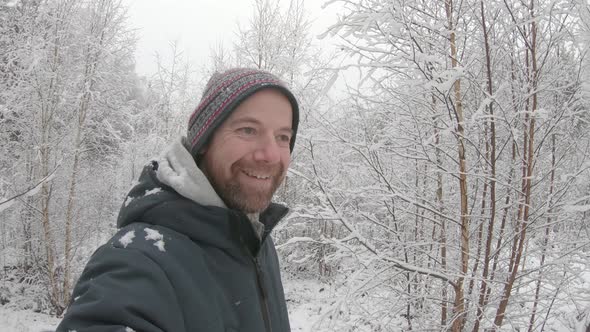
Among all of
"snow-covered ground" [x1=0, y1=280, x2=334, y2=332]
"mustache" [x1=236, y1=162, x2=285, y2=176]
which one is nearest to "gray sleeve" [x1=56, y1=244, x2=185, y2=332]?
"mustache" [x1=236, y1=162, x2=285, y2=176]

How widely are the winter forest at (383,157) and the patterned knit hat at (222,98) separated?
3.40 feet

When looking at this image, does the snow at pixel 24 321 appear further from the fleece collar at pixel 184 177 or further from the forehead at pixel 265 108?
the forehead at pixel 265 108

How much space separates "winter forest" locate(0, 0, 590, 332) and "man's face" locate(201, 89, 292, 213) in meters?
1.12

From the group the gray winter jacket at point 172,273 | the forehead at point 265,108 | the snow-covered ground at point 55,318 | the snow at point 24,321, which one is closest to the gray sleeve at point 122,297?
the gray winter jacket at point 172,273

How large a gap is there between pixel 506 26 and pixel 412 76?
830 millimetres

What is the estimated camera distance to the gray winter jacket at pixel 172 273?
0.81 m

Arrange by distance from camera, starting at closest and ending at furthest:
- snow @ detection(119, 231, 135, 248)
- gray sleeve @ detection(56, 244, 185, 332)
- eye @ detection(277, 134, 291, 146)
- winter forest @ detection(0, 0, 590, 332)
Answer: gray sleeve @ detection(56, 244, 185, 332)
snow @ detection(119, 231, 135, 248)
eye @ detection(277, 134, 291, 146)
winter forest @ detection(0, 0, 590, 332)

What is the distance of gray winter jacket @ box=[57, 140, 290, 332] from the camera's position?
2.66ft

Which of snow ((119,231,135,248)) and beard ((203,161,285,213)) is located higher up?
beard ((203,161,285,213))

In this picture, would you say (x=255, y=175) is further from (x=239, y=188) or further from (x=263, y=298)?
(x=263, y=298)

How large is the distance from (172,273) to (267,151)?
0.60m

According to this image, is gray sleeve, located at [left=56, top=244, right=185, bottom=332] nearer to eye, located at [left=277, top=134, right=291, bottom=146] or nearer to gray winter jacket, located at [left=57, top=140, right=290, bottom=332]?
gray winter jacket, located at [left=57, top=140, right=290, bottom=332]

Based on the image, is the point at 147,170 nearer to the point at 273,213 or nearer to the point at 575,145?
the point at 273,213

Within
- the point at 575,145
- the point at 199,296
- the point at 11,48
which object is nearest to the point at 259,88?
the point at 199,296
